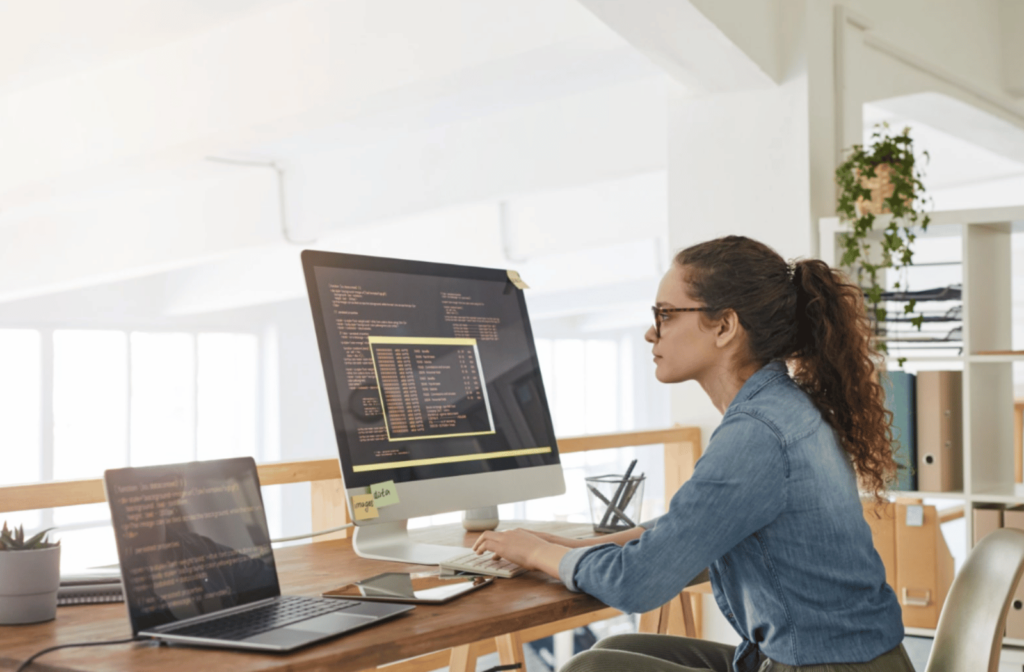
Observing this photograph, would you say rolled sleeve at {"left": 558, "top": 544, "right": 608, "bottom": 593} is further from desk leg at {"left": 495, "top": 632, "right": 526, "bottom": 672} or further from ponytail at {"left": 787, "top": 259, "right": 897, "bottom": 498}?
desk leg at {"left": 495, "top": 632, "right": 526, "bottom": 672}

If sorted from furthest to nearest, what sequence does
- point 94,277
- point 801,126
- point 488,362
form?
point 94,277 < point 801,126 < point 488,362

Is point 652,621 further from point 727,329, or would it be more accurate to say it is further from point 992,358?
point 992,358

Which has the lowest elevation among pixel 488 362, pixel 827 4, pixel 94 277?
pixel 488 362

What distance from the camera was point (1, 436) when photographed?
8.33 m

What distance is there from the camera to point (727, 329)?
4.85ft

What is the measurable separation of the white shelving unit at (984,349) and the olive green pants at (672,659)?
54.5 inches

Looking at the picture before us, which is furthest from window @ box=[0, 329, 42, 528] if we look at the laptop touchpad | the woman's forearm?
the laptop touchpad

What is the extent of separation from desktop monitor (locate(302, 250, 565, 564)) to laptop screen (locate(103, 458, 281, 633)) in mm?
225

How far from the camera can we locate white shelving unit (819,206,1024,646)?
2660 mm

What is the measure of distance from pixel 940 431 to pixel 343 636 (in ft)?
6.99

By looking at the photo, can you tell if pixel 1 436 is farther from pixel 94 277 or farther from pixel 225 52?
pixel 225 52

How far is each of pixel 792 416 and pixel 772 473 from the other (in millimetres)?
99

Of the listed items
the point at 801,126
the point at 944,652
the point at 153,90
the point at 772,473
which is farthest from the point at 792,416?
the point at 153,90

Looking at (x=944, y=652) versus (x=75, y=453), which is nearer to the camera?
(x=944, y=652)
